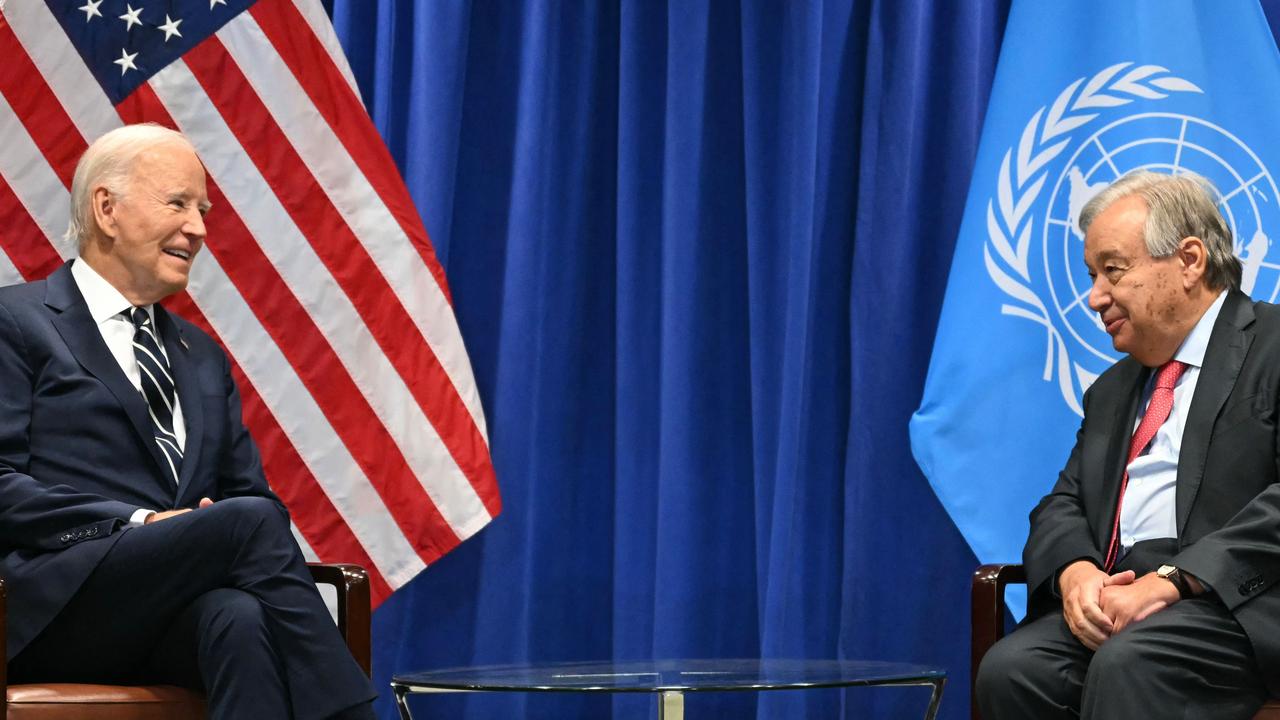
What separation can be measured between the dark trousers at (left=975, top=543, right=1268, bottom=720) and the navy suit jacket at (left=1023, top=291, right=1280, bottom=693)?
4 cm

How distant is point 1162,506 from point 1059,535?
0.20 metres

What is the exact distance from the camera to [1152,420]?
114 inches

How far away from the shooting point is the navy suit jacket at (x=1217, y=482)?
8.43 feet

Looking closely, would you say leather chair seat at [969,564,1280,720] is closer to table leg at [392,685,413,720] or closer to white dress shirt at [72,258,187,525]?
table leg at [392,685,413,720]

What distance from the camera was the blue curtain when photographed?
12.2 ft

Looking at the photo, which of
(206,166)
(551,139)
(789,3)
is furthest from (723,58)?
(206,166)

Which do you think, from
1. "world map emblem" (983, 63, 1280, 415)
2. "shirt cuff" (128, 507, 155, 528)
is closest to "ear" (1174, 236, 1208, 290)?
"world map emblem" (983, 63, 1280, 415)

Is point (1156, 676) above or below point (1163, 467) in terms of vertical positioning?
below

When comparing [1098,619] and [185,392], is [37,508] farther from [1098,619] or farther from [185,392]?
[1098,619]

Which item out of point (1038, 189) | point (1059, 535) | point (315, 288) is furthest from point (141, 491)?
point (1038, 189)

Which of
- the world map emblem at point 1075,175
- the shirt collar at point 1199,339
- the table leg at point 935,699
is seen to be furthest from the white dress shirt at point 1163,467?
the world map emblem at point 1075,175

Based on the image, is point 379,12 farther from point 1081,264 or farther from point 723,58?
point 1081,264

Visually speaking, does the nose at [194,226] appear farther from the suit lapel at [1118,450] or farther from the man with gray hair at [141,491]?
the suit lapel at [1118,450]

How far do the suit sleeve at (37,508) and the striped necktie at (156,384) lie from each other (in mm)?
198
